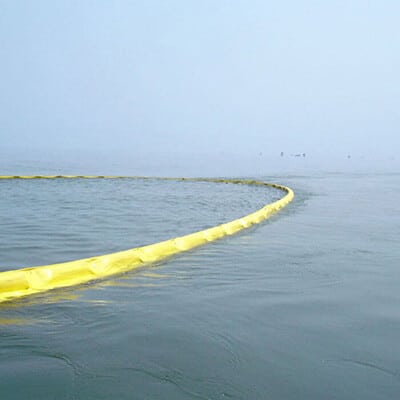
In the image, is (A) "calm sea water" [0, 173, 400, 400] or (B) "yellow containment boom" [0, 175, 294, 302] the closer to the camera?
(A) "calm sea water" [0, 173, 400, 400]

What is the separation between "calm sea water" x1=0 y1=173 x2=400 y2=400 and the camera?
3227mm

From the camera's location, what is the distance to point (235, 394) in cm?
308

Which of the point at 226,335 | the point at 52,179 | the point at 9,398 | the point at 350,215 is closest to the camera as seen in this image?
the point at 9,398

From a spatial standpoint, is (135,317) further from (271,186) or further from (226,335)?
(271,186)

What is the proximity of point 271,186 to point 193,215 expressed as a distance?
35.1ft

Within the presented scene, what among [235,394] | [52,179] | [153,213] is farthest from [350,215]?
[52,179]

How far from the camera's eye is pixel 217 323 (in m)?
4.44

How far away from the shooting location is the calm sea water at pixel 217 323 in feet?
10.6

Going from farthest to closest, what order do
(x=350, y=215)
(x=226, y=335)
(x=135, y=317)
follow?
(x=350, y=215), (x=135, y=317), (x=226, y=335)

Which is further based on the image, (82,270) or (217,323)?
(82,270)

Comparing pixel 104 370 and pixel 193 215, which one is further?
pixel 193 215

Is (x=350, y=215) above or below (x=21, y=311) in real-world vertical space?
above

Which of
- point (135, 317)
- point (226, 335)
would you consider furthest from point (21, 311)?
point (226, 335)

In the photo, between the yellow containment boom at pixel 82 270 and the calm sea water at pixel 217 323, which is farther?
the yellow containment boom at pixel 82 270
